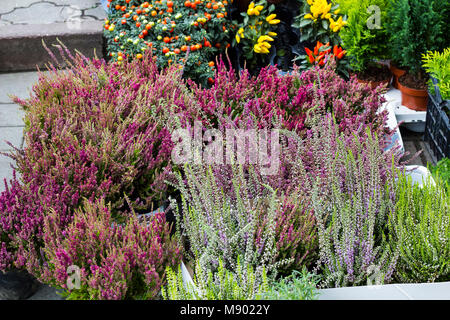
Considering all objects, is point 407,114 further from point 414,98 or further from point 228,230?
point 228,230

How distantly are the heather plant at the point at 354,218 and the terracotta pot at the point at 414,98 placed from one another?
2.09 metres

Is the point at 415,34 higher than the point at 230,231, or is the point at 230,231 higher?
the point at 415,34

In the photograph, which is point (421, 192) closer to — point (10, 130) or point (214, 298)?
point (214, 298)

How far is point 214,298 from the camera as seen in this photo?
160cm

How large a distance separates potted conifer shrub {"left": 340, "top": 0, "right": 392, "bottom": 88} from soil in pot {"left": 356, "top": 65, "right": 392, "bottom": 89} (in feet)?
0.11

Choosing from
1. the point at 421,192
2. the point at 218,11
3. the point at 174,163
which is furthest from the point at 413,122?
the point at 174,163

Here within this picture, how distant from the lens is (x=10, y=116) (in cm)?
411

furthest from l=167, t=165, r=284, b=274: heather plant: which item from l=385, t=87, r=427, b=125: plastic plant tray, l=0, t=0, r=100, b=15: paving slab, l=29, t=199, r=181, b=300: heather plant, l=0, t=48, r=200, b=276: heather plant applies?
l=0, t=0, r=100, b=15: paving slab

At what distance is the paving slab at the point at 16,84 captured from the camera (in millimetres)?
4430

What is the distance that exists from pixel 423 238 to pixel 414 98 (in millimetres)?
2566

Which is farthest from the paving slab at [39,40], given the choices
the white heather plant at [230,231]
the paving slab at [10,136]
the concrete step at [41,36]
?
the white heather plant at [230,231]

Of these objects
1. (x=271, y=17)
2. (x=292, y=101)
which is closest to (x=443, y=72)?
(x=292, y=101)
